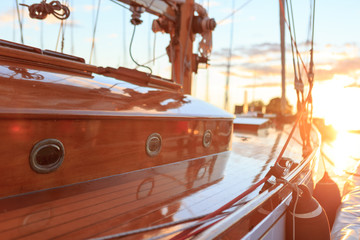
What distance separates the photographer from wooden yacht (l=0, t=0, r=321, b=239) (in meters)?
1.27

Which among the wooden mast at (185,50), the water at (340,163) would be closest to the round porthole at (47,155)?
the wooden mast at (185,50)

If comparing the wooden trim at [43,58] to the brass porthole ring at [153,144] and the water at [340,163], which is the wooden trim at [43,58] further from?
the water at [340,163]

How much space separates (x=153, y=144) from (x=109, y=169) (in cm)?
49

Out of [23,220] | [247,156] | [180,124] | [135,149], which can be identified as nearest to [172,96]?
[180,124]

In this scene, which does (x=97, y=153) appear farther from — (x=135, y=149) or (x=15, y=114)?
(x=15, y=114)

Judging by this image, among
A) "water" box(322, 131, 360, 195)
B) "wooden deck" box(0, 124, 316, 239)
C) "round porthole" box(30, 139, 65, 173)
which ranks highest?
"round porthole" box(30, 139, 65, 173)

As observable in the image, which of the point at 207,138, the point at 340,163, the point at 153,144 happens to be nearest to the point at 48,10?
the point at 153,144

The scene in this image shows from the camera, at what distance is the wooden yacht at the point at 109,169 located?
1272mm

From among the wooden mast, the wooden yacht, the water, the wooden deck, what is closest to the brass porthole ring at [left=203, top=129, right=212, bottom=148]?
the wooden yacht

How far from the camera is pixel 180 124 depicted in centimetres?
254

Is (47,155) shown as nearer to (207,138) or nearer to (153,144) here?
(153,144)

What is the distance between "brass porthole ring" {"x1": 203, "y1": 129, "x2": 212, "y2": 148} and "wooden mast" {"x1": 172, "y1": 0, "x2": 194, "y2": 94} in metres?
2.67

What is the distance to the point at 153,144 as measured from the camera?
2.28 m

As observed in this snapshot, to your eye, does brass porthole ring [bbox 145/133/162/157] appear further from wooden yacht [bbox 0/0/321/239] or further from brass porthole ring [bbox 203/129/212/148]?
brass porthole ring [bbox 203/129/212/148]
